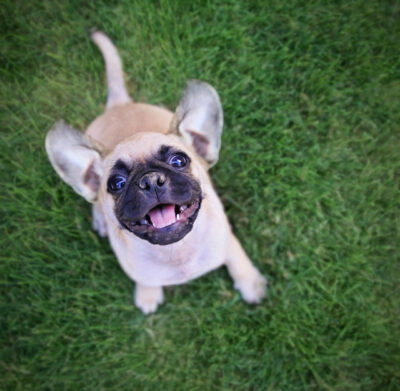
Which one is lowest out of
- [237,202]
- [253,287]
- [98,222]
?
[253,287]

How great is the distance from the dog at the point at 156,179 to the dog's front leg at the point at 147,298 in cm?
44

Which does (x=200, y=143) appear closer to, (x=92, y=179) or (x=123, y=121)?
(x=123, y=121)

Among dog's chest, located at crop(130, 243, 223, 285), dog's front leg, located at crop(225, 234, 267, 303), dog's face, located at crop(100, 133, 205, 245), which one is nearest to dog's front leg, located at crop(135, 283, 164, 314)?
dog's chest, located at crop(130, 243, 223, 285)

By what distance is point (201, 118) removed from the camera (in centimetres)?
216

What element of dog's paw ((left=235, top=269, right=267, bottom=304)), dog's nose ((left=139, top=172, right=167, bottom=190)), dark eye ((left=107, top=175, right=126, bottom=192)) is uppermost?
dog's nose ((left=139, top=172, right=167, bottom=190))

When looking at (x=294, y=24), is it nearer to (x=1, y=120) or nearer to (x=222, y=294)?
(x=222, y=294)

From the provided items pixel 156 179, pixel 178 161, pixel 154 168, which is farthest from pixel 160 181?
pixel 178 161

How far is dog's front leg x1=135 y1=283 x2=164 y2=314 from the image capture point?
9.12 feet

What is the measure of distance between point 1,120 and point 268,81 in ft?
7.48

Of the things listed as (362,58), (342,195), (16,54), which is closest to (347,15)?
(362,58)

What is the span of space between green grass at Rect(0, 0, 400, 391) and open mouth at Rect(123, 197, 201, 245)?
114 centimetres

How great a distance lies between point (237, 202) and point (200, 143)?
871 millimetres

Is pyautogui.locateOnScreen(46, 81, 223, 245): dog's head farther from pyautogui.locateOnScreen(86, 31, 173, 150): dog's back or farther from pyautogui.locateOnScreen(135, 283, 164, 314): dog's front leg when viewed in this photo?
pyautogui.locateOnScreen(135, 283, 164, 314): dog's front leg

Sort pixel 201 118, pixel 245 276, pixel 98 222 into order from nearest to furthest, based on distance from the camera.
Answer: pixel 201 118
pixel 245 276
pixel 98 222
